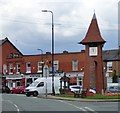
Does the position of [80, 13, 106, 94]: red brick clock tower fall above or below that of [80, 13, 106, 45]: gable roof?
below

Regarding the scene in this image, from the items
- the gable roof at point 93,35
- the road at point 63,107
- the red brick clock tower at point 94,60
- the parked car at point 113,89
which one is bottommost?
the road at point 63,107

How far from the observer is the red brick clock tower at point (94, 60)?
52.5 meters

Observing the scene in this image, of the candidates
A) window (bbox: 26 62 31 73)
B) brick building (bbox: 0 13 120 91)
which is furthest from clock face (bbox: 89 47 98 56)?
window (bbox: 26 62 31 73)

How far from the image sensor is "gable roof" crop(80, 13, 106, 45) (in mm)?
53416

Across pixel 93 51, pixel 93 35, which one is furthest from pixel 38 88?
pixel 93 35

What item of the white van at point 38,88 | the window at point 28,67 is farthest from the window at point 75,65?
the white van at point 38,88

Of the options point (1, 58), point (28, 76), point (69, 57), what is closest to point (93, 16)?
point (69, 57)

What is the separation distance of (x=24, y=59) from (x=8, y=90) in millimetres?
11902

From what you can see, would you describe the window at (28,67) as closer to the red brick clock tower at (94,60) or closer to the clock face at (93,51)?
the red brick clock tower at (94,60)

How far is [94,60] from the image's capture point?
174 feet

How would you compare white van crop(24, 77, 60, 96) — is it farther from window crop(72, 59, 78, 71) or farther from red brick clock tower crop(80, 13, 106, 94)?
window crop(72, 59, 78, 71)

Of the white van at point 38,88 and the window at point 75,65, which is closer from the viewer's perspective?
the white van at point 38,88

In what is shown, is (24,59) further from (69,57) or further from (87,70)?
(87,70)

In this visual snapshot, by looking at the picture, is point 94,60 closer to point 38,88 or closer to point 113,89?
point 113,89
